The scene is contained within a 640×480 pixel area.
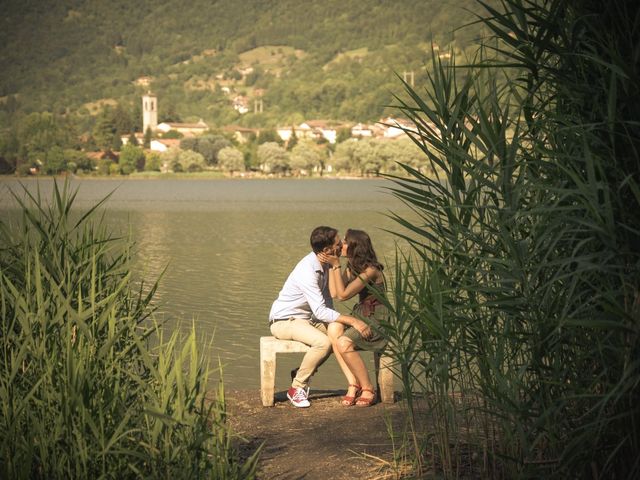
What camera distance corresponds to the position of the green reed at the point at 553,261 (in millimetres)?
3420

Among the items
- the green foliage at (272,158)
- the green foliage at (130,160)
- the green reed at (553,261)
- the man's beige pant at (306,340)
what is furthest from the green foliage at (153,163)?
the green reed at (553,261)

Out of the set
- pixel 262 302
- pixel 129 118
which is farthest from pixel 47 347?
pixel 129 118

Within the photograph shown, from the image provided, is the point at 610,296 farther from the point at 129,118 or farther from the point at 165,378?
the point at 129,118

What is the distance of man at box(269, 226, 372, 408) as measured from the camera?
243 inches

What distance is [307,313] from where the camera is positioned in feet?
21.1

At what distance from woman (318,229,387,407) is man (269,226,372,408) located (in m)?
Answer: 0.06

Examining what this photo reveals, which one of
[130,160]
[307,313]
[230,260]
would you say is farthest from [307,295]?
[130,160]

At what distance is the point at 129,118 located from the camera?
171500mm

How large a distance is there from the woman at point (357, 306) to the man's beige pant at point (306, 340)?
0.08 metres

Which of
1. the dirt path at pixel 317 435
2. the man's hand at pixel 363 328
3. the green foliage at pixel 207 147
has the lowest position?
the dirt path at pixel 317 435

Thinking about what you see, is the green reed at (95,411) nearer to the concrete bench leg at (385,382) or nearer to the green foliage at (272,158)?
the concrete bench leg at (385,382)

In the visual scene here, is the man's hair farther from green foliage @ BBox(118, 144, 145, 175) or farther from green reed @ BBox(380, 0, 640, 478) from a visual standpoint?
green foliage @ BBox(118, 144, 145, 175)

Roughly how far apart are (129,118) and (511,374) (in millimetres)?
172383

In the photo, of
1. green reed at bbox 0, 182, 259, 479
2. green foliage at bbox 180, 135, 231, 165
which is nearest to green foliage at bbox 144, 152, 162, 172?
green foliage at bbox 180, 135, 231, 165
